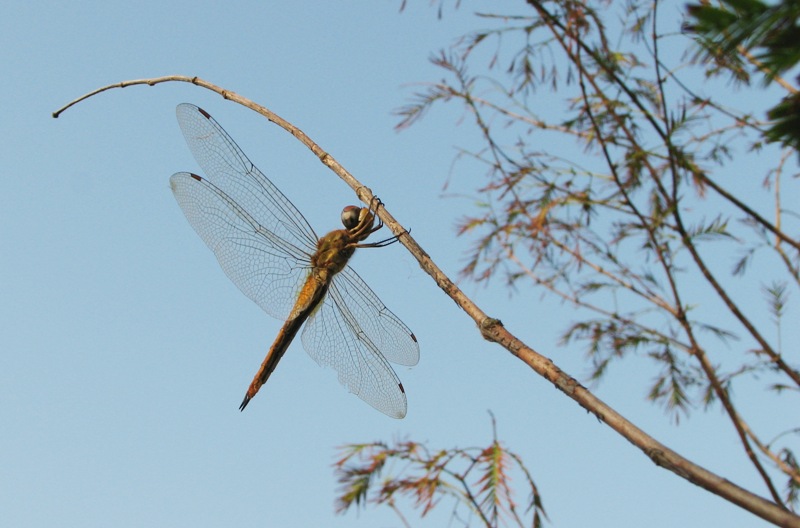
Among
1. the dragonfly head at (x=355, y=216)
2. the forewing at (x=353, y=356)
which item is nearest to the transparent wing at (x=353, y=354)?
the forewing at (x=353, y=356)

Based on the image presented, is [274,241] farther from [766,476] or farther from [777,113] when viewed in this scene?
[777,113]

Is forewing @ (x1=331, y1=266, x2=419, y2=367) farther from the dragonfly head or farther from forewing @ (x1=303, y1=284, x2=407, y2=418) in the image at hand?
the dragonfly head

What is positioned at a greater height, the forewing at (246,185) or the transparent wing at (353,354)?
the forewing at (246,185)

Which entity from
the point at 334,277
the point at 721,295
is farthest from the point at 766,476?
the point at 334,277

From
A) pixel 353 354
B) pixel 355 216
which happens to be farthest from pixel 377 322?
pixel 355 216

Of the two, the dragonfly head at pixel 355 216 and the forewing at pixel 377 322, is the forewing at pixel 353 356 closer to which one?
the forewing at pixel 377 322

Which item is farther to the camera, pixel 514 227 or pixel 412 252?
pixel 514 227
